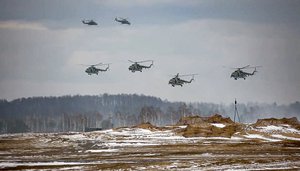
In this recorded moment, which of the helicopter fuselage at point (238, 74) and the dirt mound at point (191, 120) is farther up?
the helicopter fuselage at point (238, 74)

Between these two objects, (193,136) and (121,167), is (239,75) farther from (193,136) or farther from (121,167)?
(121,167)

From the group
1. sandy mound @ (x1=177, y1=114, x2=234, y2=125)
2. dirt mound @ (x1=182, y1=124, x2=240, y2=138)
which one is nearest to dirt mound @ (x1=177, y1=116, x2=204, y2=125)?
sandy mound @ (x1=177, y1=114, x2=234, y2=125)

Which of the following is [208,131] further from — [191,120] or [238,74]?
[191,120]

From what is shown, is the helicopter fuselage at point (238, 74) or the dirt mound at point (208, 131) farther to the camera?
the helicopter fuselage at point (238, 74)

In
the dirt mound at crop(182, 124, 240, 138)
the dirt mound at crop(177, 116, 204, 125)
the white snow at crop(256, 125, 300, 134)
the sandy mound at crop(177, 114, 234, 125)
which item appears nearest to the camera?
the dirt mound at crop(182, 124, 240, 138)

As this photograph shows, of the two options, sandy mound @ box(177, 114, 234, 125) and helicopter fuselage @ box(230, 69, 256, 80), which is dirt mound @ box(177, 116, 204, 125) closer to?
sandy mound @ box(177, 114, 234, 125)

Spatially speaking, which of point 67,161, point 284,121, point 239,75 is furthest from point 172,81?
point 67,161

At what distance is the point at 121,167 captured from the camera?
128 feet

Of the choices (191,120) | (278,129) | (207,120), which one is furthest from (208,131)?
(191,120)

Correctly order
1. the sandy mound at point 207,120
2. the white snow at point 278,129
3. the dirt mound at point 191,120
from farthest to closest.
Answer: the dirt mound at point 191,120, the sandy mound at point 207,120, the white snow at point 278,129

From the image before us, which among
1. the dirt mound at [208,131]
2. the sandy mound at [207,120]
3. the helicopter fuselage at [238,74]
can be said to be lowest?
the dirt mound at [208,131]

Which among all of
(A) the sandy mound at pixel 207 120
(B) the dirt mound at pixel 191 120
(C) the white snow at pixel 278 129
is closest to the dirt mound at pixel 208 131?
(C) the white snow at pixel 278 129

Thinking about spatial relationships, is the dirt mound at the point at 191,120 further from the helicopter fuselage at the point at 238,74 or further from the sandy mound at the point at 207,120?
the helicopter fuselage at the point at 238,74

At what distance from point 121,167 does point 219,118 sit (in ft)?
255
